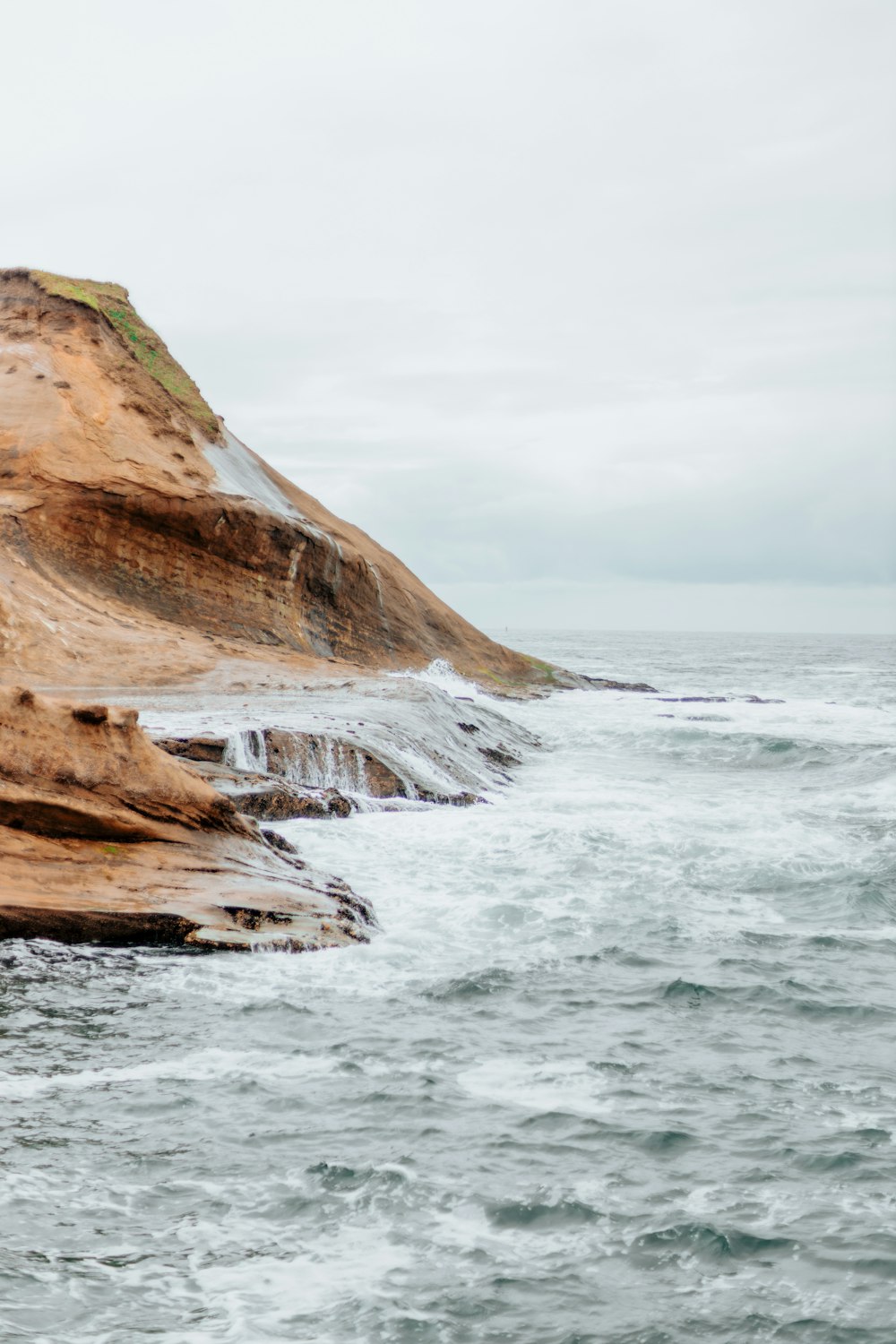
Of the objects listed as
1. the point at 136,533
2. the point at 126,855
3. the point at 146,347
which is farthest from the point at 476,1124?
the point at 146,347

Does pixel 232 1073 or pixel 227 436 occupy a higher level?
pixel 227 436

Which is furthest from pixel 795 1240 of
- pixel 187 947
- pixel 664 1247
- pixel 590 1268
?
pixel 187 947

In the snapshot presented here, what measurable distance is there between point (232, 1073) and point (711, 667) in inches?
2199

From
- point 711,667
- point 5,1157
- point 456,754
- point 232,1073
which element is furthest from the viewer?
point 711,667

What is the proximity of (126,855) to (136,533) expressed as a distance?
547 inches

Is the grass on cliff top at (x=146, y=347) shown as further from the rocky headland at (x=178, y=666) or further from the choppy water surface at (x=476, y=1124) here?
the choppy water surface at (x=476, y=1124)

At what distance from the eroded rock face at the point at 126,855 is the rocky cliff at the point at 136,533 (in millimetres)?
7774

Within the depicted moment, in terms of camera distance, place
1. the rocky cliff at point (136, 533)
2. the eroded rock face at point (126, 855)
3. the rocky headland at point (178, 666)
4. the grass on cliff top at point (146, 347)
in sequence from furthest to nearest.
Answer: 1. the grass on cliff top at point (146, 347)
2. the rocky cliff at point (136, 533)
3. the rocky headland at point (178, 666)
4. the eroded rock face at point (126, 855)

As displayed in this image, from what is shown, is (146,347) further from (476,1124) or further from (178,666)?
(476,1124)

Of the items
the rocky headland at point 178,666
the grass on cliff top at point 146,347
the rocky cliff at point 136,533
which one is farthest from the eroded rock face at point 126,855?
the grass on cliff top at point 146,347

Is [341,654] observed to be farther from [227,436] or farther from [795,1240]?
[795,1240]

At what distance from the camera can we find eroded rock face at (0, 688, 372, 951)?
315 inches

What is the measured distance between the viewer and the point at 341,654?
25.2m

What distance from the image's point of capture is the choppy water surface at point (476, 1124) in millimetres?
4289
